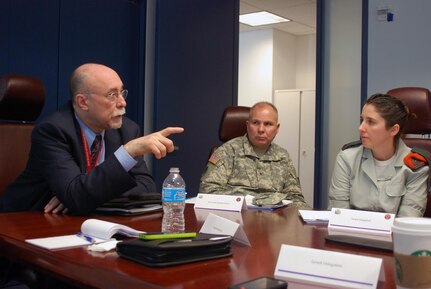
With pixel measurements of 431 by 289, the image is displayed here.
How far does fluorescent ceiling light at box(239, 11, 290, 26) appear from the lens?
711cm

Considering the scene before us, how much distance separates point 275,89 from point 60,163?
6257 mm

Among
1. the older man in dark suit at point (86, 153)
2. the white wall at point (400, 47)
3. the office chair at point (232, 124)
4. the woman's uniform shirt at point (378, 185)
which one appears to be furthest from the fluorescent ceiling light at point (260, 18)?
the older man in dark suit at point (86, 153)

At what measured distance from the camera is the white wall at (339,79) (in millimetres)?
4492

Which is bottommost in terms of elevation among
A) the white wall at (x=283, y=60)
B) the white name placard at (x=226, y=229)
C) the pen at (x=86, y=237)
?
the pen at (x=86, y=237)

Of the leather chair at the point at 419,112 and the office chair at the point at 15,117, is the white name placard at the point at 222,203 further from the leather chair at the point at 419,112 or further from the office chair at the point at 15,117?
the leather chair at the point at 419,112

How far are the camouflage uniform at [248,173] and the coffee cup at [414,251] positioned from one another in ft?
6.45

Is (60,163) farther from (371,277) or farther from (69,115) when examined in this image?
(371,277)

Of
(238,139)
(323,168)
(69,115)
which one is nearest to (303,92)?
(323,168)

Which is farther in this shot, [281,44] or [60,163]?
[281,44]

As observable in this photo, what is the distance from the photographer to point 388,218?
1.61 m

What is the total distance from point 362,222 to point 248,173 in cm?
136

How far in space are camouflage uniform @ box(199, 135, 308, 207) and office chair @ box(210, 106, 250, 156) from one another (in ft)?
0.70

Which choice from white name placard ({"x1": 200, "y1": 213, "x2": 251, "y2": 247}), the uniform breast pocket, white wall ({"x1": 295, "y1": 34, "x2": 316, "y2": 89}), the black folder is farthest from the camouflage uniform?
white wall ({"x1": 295, "y1": 34, "x2": 316, "y2": 89})

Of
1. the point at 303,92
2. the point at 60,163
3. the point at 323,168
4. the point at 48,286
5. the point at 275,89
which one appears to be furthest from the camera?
the point at 275,89
